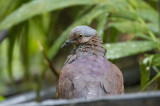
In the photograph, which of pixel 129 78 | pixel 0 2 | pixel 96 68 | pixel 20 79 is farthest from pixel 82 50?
pixel 20 79

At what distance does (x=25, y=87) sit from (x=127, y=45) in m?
2.96

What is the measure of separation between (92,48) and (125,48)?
1.14 ft

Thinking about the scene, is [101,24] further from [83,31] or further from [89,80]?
[89,80]

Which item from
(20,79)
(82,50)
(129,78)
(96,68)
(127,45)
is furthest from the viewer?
(20,79)

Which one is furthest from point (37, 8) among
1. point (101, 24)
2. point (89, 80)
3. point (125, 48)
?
point (89, 80)

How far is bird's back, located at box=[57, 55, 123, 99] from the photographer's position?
6.90 ft

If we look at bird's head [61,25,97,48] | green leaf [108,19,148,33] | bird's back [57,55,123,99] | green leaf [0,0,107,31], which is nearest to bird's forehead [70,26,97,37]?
bird's head [61,25,97,48]

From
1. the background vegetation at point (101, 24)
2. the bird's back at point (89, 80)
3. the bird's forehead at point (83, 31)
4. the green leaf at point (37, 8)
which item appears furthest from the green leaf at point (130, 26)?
the bird's back at point (89, 80)

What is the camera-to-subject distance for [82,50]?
8.61ft

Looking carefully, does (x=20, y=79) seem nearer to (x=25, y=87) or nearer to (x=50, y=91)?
(x=25, y=87)

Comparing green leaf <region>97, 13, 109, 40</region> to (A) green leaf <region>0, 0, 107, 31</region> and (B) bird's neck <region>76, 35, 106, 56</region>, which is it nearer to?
(A) green leaf <region>0, 0, 107, 31</region>

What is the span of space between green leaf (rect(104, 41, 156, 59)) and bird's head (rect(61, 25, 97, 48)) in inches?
9.2

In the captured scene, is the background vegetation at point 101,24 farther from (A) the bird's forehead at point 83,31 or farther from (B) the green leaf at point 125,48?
(A) the bird's forehead at point 83,31

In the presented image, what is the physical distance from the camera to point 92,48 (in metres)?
2.62
